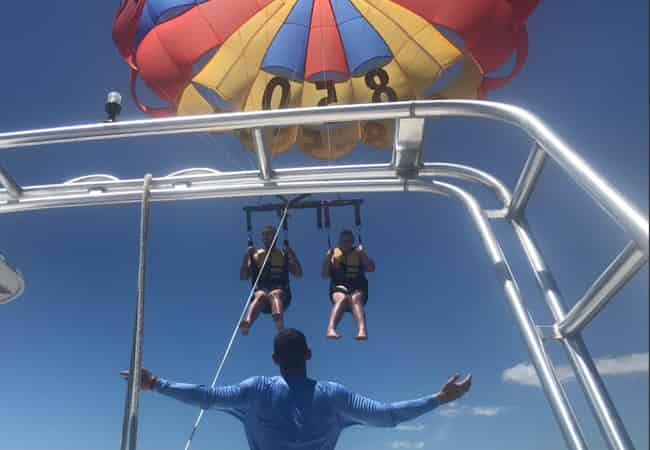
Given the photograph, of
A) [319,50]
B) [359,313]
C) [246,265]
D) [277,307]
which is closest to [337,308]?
[359,313]

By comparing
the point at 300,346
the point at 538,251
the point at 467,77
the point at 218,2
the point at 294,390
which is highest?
the point at 218,2

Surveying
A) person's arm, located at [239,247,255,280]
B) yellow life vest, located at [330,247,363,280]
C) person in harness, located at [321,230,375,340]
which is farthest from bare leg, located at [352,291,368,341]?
person's arm, located at [239,247,255,280]

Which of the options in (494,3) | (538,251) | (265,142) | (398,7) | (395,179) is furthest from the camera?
(398,7)

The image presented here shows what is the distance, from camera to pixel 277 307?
428cm

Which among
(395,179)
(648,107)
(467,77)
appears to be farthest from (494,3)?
(648,107)

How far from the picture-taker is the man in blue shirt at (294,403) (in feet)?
6.16

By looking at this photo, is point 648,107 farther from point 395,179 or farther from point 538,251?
point 395,179

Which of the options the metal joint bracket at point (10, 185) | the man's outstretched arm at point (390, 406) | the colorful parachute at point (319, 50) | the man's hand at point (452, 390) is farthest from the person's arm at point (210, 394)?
the colorful parachute at point (319, 50)

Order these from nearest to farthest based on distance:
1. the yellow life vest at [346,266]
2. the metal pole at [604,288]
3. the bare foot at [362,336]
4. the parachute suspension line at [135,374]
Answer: the metal pole at [604,288]
the parachute suspension line at [135,374]
the bare foot at [362,336]
the yellow life vest at [346,266]

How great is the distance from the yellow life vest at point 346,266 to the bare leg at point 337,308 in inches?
6.9

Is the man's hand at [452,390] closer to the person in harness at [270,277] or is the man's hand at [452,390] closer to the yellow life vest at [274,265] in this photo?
the person in harness at [270,277]

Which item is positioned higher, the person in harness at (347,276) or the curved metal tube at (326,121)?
the person in harness at (347,276)

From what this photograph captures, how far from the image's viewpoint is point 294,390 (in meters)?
Answer: 1.92

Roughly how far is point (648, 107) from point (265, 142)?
1.69 metres
